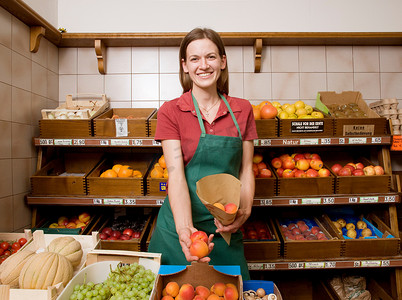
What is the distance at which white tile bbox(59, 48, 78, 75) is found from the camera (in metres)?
3.09

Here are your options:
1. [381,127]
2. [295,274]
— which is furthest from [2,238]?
[381,127]

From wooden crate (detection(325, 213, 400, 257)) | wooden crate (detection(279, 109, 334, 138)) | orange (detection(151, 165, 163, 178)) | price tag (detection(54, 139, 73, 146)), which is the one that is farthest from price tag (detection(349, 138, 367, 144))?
price tag (detection(54, 139, 73, 146))

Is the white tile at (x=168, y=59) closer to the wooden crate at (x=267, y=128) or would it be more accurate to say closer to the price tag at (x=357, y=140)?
the wooden crate at (x=267, y=128)

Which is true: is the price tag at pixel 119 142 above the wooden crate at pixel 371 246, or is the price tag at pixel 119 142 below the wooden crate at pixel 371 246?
above

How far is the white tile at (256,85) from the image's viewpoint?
3113 mm

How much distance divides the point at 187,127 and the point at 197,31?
18.6 inches

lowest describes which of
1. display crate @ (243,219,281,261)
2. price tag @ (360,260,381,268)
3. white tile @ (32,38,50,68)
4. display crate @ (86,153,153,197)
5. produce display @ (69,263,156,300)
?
price tag @ (360,260,381,268)

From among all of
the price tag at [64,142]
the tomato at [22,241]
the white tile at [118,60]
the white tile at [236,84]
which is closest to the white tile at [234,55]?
the white tile at [236,84]

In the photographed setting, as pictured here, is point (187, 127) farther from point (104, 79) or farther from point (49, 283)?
point (104, 79)

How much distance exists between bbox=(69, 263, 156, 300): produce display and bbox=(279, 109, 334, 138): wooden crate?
1800 mm

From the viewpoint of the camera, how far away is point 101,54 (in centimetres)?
291

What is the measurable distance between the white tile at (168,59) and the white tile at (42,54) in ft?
3.80

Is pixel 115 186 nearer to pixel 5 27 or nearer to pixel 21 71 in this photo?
pixel 21 71

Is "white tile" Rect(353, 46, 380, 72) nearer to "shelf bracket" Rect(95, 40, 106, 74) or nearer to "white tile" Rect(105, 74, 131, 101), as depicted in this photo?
"white tile" Rect(105, 74, 131, 101)
